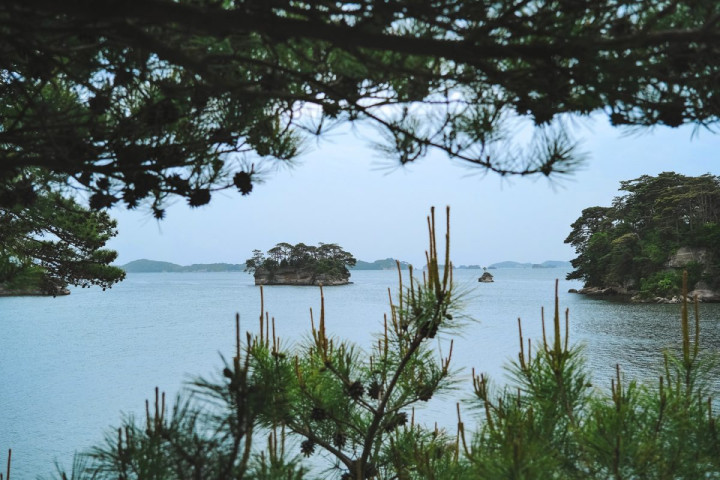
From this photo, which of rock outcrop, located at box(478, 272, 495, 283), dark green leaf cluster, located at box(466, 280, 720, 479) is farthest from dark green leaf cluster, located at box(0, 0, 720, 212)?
rock outcrop, located at box(478, 272, 495, 283)

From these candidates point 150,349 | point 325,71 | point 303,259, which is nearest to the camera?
point 325,71

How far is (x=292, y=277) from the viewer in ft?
230

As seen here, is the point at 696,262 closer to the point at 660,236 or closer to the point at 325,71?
the point at 660,236

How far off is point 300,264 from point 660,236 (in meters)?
40.8

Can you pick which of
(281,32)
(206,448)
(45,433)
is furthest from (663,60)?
(45,433)

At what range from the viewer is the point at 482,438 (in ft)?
6.40

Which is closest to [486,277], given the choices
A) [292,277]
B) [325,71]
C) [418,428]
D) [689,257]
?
[292,277]

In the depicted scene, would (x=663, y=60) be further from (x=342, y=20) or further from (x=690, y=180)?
(x=690, y=180)

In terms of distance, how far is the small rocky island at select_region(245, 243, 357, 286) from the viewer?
64312mm

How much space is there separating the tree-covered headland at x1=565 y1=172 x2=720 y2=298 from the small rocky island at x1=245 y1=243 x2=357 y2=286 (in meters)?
29.0

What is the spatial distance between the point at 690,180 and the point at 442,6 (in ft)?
117

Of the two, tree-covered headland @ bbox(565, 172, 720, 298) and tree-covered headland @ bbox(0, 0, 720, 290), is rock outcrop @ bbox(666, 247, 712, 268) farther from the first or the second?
tree-covered headland @ bbox(0, 0, 720, 290)

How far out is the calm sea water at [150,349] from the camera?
14859mm

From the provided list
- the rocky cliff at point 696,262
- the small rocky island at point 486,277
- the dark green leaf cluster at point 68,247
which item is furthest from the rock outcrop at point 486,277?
the dark green leaf cluster at point 68,247
